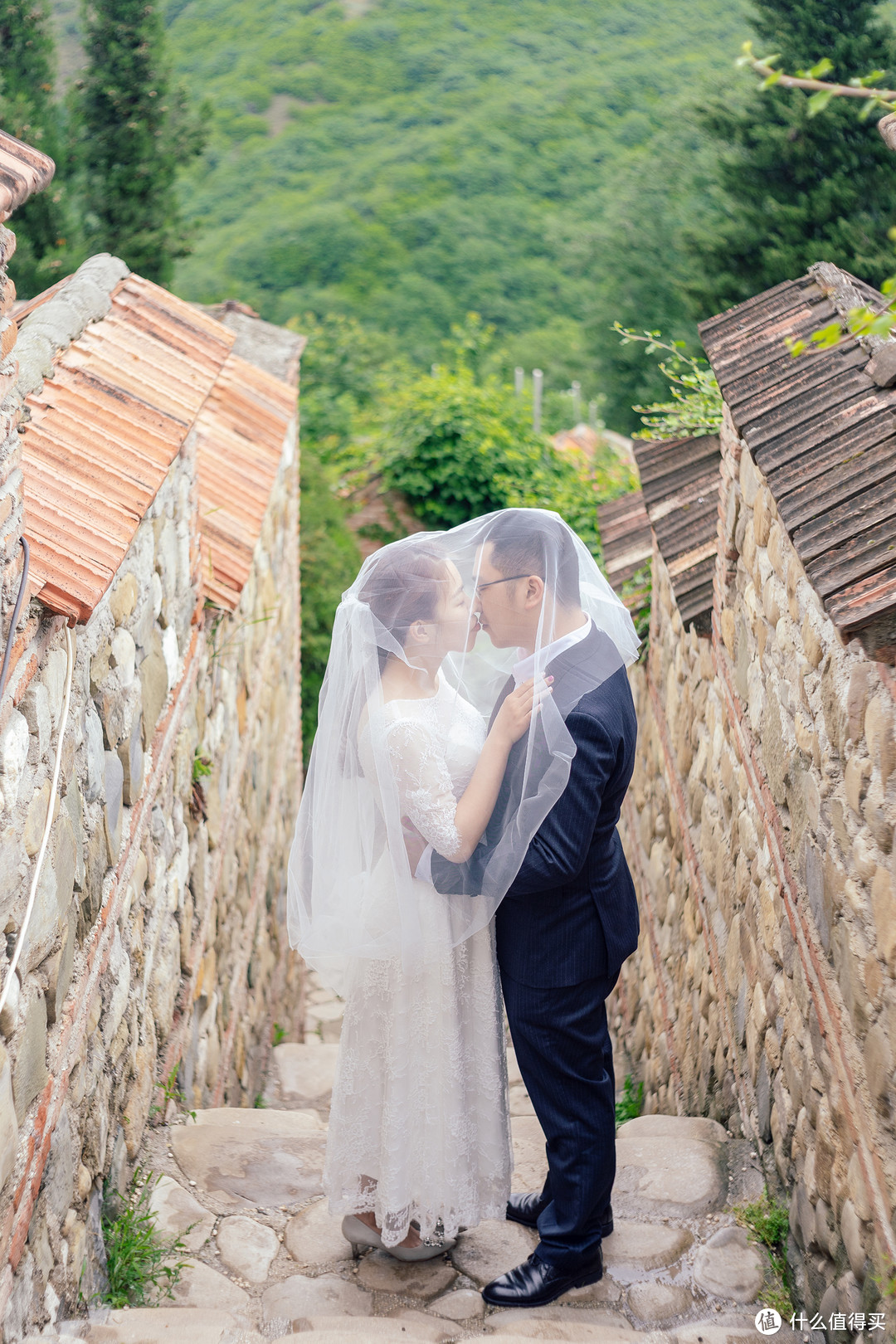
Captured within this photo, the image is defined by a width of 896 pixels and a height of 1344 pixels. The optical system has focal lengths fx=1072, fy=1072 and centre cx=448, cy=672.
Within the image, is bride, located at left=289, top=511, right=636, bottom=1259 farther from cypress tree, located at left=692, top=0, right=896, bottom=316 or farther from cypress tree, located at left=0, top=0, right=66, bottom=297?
cypress tree, located at left=692, top=0, right=896, bottom=316

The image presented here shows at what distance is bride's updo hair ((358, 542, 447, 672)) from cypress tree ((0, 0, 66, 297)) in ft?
29.9

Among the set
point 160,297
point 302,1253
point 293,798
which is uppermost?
point 160,297

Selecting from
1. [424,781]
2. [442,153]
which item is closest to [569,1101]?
[424,781]

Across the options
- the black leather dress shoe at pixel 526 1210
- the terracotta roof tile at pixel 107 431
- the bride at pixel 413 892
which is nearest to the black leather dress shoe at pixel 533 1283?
the bride at pixel 413 892

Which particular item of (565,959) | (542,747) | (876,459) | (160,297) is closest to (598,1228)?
(565,959)

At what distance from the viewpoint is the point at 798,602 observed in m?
2.46

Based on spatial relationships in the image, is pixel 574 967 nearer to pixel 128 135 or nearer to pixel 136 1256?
pixel 136 1256

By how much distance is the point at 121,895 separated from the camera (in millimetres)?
2537

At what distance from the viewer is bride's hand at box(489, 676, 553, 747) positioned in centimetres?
226

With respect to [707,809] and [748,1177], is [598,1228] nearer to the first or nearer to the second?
[748,1177]

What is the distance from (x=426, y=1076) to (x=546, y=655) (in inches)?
39.6

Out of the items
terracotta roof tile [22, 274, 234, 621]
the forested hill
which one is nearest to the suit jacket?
terracotta roof tile [22, 274, 234, 621]

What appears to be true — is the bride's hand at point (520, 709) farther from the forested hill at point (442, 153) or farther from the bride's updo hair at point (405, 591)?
the forested hill at point (442, 153)

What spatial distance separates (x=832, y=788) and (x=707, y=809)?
135 centimetres
